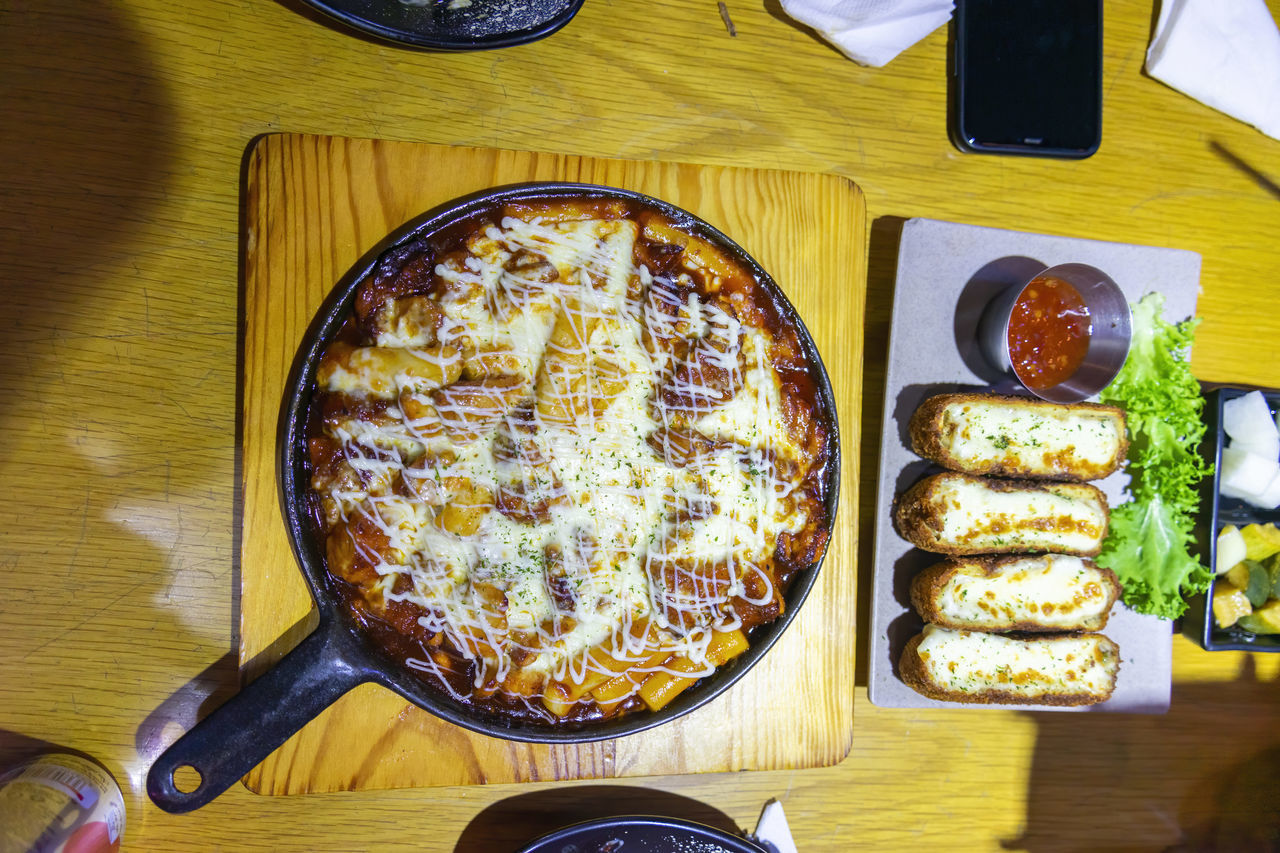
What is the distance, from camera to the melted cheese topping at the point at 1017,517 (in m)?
2.47

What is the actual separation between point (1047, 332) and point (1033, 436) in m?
0.35

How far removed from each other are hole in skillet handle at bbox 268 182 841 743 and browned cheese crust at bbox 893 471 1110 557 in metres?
0.42

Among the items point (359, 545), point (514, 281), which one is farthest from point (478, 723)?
point (514, 281)

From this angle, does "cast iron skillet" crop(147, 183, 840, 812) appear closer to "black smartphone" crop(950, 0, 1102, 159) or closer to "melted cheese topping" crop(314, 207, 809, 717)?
"melted cheese topping" crop(314, 207, 809, 717)

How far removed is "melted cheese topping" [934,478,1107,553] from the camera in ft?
8.12

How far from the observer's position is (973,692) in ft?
8.23

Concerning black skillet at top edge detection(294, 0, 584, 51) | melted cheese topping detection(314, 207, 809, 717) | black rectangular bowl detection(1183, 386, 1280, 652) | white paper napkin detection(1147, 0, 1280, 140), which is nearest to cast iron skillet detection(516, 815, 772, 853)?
melted cheese topping detection(314, 207, 809, 717)

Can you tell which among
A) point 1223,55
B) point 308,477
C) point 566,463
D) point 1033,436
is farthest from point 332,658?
point 1223,55

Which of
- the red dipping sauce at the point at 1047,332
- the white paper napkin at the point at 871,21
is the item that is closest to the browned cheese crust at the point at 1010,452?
the red dipping sauce at the point at 1047,332

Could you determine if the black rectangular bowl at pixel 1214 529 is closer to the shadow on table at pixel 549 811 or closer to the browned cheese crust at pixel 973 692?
the browned cheese crust at pixel 973 692

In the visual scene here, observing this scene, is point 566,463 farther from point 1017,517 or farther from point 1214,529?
point 1214,529

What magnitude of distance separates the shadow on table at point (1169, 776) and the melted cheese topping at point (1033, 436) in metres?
0.96

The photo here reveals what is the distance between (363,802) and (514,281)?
1689 mm

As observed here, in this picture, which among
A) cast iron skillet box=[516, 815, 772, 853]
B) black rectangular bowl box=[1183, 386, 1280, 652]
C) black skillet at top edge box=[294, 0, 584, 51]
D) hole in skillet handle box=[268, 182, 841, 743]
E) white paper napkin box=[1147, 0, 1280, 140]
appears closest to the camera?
hole in skillet handle box=[268, 182, 841, 743]
